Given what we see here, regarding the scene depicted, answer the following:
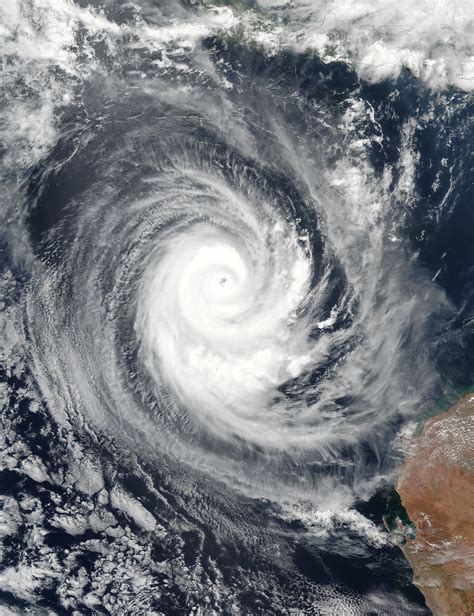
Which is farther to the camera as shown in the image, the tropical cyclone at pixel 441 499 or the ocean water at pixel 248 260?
the tropical cyclone at pixel 441 499

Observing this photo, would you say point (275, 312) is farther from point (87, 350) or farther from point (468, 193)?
point (468, 193)

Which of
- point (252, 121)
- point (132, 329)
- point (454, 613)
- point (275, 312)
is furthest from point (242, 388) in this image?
point (454, 613)

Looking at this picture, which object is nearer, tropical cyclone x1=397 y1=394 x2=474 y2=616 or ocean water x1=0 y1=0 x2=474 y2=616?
ocean water x1=0 y1=0 x2=474 y2=616

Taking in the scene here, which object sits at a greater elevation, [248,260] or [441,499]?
[248,260]
